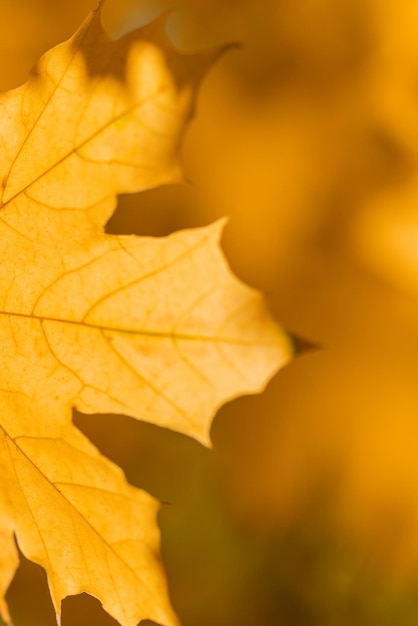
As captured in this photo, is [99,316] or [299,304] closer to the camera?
[99,316]

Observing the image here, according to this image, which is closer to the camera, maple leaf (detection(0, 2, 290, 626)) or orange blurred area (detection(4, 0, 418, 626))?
maple leaf (detection(0, 2, 290, 626))

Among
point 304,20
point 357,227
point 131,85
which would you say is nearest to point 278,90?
point 304,20

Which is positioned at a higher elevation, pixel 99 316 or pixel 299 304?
pixel 99 316

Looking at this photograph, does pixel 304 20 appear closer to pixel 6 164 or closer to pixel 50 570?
pixel 6 164
